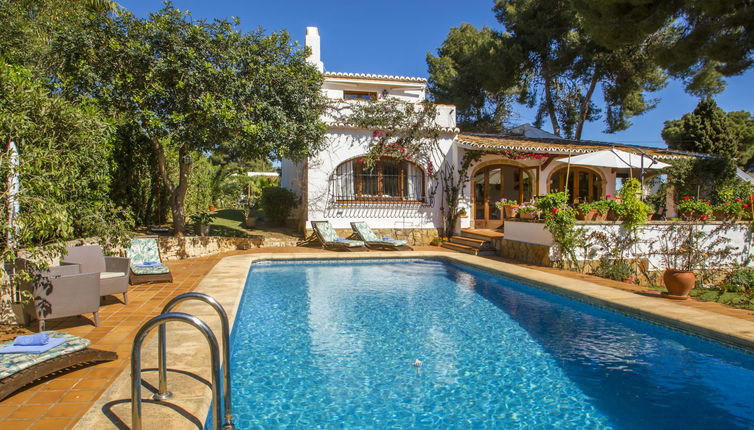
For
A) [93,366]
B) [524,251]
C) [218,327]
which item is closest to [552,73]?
[524,251]

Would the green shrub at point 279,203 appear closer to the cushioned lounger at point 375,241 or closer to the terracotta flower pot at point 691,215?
the cushioned lounger at point 375,241

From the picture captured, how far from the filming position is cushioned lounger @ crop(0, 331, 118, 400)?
346 centimetres

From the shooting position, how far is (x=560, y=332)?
21.1 ft

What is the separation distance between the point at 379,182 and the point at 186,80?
24.1 ft

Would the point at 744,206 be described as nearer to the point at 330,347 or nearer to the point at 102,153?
the point at 330,347

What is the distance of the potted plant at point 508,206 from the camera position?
43.8 feet

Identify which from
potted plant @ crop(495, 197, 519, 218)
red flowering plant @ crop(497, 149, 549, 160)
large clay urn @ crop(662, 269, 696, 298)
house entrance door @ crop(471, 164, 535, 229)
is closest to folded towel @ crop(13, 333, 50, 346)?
large clay urn @ crop(662, 269, 696, 298)

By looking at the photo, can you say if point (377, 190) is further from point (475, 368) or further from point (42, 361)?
point (42, 361)

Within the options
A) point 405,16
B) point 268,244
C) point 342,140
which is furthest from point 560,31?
point 268,244

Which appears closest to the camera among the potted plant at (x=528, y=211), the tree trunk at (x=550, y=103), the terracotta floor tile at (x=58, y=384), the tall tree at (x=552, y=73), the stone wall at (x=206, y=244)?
the terracotta floor tile at (x=58, y=384)

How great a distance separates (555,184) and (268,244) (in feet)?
38.4

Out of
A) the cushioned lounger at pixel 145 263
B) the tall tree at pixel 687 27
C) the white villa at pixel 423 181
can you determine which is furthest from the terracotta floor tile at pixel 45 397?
the tall tree at pixel 687 27

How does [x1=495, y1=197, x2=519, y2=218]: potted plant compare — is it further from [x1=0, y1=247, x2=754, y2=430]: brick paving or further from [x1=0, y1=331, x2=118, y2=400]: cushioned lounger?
[x1=0, y1=331, x2=118, y2=400]: cushioned lounger

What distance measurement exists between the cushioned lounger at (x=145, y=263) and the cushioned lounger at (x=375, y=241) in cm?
706
